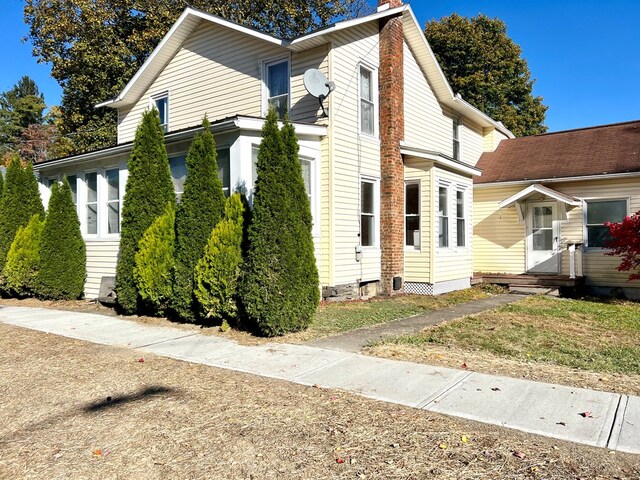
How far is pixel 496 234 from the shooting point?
15.7 metres

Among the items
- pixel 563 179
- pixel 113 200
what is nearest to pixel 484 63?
pixel 563 179

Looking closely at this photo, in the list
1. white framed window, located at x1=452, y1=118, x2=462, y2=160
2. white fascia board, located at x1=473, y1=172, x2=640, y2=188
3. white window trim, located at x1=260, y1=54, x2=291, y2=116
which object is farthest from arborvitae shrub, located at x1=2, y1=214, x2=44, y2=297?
white fascia board, located at x1=473, y1=172, x2=640, y2=188

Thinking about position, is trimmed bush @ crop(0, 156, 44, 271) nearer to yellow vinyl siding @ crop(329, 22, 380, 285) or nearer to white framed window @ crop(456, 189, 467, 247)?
yellow vinyl siding @ crop(329, 22, 380, 285)

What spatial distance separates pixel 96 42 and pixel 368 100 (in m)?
14.1

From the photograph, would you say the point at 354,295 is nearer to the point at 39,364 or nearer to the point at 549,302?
the point at 549,302

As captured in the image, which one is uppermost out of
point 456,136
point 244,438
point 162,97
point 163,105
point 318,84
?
point 162,97

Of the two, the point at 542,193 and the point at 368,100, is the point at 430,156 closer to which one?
the point at 368,100

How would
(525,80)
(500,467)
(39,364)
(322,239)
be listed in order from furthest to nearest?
(525,80) → (322,239) → (39,364) → (500,467)

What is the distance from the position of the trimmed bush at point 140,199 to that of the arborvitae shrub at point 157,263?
1.49 feet

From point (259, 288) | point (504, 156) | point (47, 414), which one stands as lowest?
point (47, 414)

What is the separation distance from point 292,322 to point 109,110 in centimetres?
1991

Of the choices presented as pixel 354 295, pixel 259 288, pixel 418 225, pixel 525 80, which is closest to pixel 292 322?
pixel 259 288

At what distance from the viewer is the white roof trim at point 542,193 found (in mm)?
14008

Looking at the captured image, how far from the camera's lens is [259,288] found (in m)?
7.16
